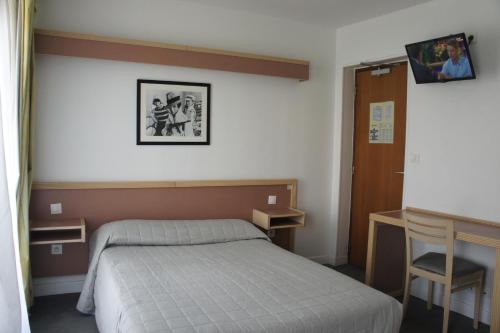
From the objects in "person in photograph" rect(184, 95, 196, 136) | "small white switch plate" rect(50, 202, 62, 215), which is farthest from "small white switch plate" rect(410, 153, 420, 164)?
"small white switch plate" rect(50, 202, 62, 215)

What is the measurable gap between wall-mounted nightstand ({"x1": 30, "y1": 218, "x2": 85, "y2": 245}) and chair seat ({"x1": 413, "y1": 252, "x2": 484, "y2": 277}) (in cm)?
260

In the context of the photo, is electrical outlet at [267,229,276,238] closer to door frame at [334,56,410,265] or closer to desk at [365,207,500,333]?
door frame at [334,56,410,265]

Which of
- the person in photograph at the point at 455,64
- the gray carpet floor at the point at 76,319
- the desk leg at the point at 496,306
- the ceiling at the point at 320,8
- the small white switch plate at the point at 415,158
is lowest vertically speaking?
the gray carpet floor at the point at 76,319

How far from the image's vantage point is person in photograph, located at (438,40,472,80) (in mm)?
3188

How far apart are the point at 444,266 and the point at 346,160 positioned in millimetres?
1750

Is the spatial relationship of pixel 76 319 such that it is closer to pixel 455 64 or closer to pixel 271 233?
pixel 271 233

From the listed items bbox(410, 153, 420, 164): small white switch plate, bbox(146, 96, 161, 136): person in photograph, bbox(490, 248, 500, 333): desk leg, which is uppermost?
bbox(146, 96, 161, 136): person in photograph

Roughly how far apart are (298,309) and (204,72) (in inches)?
97.5

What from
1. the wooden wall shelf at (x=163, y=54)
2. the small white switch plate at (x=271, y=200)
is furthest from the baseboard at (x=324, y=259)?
the wooden wall shelf at (x=163, y=54)

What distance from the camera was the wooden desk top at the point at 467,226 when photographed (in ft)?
9.36

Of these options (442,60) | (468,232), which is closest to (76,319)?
(468,232)

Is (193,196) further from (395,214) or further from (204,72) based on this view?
(395,214)

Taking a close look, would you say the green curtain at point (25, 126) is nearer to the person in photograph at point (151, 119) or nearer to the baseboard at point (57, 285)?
the baseboard at point (57, 285)

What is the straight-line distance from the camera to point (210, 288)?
8.33 feet
